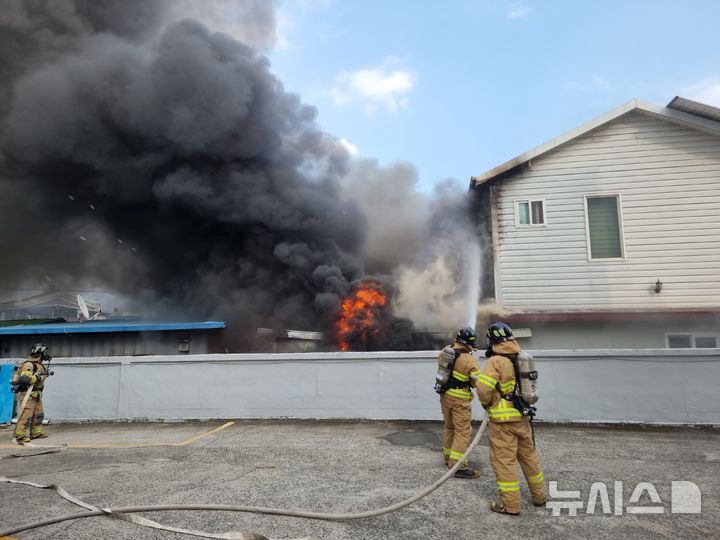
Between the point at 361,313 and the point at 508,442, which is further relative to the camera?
the point at 361,313

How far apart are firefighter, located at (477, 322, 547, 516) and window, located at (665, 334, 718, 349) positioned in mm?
8237

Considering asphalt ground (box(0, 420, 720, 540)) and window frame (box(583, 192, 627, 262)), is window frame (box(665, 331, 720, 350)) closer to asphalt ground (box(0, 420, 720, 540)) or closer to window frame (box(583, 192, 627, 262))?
window frame (box(583, 192, 627, 262))

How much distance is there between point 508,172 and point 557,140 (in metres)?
1.38

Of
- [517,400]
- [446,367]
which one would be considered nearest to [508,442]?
[517,400]

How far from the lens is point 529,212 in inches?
438

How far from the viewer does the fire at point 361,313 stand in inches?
530

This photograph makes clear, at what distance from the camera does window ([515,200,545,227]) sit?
11055 millimetres

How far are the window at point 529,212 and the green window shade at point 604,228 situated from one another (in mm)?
1131

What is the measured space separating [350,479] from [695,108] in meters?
11.2

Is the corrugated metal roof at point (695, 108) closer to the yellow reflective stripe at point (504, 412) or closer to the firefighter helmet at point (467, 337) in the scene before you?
the firefighter helmet at point (467, 337)

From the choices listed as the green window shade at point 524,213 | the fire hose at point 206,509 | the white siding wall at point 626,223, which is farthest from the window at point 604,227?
the fire hose at point 206,509

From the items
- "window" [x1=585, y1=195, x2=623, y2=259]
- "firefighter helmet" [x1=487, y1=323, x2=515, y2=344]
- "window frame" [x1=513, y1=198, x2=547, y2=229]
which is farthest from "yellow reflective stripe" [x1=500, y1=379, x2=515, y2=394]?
"window" [x1=585, y1=195, x2=623, y2=259]

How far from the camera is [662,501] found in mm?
3893

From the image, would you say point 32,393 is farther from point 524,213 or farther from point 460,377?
point 524,213
